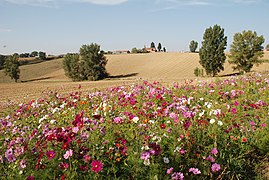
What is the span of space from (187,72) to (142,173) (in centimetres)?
5181

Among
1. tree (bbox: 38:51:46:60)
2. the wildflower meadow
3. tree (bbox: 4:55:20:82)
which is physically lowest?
the wildflower meadow

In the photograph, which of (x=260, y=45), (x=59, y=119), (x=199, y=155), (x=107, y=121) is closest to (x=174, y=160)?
(x=199, y=155)

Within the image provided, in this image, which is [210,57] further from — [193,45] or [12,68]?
[193,45]

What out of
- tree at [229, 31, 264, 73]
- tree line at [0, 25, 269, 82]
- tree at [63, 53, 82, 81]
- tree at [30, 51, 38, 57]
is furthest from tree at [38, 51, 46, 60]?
tree at [229, 31, 264, 73]

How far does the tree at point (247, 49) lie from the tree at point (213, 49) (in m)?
4.53

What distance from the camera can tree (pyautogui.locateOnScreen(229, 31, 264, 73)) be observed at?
38250 millimetres

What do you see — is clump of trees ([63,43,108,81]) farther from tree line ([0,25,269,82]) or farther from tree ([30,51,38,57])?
tree ([30,51,38,57])

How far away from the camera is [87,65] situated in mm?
52938

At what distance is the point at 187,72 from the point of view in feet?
175

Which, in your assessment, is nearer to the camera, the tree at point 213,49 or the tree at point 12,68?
the tree at point 213,49

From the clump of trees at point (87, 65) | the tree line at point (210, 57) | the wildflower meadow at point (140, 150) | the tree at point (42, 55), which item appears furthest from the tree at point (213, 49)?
the tree at point (42, 55)

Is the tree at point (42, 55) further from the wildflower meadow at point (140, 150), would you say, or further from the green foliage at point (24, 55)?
the wildflower meadow at point (140, 150)

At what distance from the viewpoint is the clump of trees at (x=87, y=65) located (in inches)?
2087

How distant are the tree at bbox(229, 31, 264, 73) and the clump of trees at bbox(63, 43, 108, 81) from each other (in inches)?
1063
